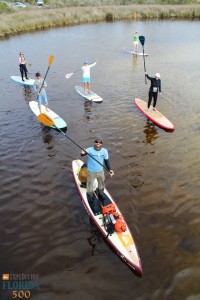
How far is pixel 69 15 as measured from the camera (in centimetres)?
4453

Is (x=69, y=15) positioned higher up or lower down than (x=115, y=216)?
higher up

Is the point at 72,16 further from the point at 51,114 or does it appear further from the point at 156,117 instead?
the point at 156,117

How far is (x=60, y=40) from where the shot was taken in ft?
113

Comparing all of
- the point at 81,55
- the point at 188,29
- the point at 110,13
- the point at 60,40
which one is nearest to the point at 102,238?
the point at 81,55

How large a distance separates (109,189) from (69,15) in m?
42.4

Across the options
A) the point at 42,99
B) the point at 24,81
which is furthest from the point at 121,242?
the point at 24,81

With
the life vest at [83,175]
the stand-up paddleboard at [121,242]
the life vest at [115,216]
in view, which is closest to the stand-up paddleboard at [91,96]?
the life vest at [83,175]

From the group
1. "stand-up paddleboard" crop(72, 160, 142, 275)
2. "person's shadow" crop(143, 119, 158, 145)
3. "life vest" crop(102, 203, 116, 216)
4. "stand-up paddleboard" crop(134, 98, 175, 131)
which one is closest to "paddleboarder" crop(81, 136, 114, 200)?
"stand-up paddleboard" crop(72, 160, 142, 275)

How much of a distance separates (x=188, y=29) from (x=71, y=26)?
1812 centimetres

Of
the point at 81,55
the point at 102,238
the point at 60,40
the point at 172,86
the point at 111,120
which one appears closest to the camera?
the point at 102,238

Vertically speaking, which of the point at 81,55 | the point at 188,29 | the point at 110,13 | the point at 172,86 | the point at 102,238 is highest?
the point at 110,13

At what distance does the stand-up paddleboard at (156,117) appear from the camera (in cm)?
1340

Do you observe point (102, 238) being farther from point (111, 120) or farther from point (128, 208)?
point (111, 120)

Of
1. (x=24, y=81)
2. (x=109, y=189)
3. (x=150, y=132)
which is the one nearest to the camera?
(x=109, y=189)
